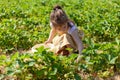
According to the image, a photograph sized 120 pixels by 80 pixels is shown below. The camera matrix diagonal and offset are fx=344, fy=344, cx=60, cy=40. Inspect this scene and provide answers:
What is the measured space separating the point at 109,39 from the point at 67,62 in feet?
8.04

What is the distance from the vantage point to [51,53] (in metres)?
4.46

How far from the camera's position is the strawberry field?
443cm

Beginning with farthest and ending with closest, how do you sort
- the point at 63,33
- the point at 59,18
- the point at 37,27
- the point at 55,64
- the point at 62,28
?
the point at 37,27 < the point at 63,33 < the point at 62,28 < the point at 59,18 < the point at 55,64

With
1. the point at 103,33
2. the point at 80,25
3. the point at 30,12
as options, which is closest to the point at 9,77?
the point at 103,33

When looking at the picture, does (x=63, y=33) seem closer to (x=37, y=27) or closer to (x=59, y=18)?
(x=59, y=18)

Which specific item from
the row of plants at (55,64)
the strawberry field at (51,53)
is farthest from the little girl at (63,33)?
the row of plants at (55,64)

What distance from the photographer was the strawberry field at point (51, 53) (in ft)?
14.5

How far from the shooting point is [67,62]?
4.49 m

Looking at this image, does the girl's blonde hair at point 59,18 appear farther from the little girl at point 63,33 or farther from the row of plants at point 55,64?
the row of plants at point 55,64

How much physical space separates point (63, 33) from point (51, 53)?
3.67 ft

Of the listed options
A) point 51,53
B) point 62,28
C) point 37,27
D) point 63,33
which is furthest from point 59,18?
point 37,27

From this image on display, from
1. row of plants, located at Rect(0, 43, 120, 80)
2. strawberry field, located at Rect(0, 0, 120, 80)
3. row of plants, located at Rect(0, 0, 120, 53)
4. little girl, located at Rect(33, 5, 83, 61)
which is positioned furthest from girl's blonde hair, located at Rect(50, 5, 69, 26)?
row of plants, located at Rect(0, 0, 120, 53)

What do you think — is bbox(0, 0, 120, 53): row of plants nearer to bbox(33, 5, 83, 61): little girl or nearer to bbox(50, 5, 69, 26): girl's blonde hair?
bbox(33, 5, 83, 61): little girl

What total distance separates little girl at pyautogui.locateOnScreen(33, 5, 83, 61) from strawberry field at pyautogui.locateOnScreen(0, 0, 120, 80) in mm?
242
